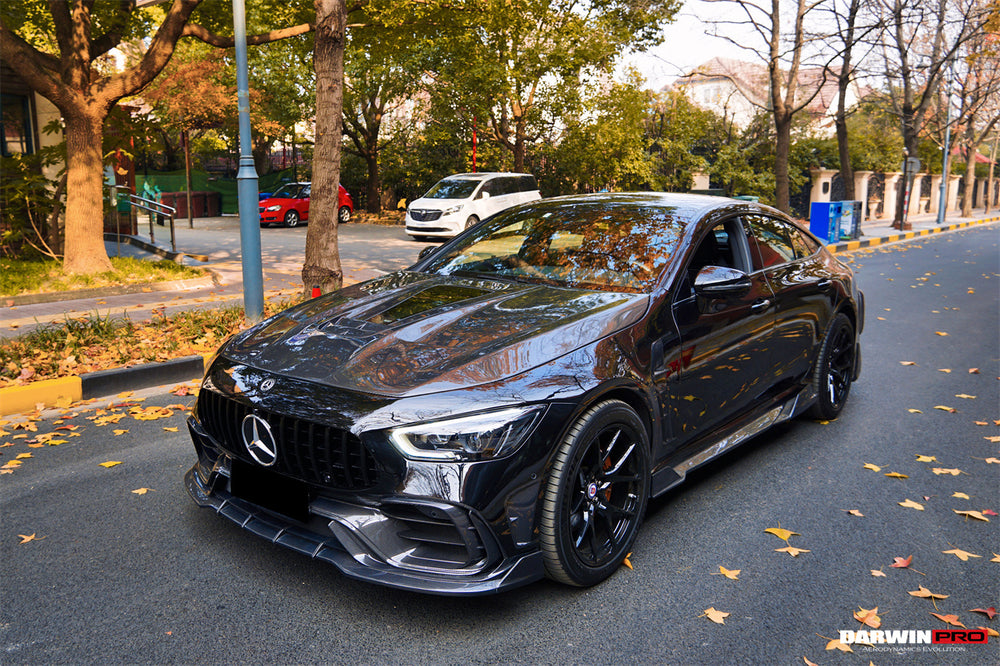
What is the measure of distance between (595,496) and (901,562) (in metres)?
1.45

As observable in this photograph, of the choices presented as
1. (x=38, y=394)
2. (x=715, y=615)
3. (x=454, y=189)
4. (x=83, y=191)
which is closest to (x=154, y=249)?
(x=83, y=191)

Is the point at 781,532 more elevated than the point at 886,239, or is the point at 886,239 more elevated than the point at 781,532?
the point at 886,239

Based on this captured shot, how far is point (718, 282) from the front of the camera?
146 inches

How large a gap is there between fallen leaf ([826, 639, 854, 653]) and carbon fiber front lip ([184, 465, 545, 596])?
1050mm

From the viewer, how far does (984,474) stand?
445 cm

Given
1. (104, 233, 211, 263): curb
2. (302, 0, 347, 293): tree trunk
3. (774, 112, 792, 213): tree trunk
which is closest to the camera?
(302, 0, 347, 293): tree trunk

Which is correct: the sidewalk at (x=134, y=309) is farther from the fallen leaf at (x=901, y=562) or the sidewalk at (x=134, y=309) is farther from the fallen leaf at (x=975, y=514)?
the fallen leaf at (x=975, y=514)

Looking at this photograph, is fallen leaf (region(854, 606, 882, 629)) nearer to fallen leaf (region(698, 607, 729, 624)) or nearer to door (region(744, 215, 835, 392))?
fallen leaf (region(698, 607, 729, 624))

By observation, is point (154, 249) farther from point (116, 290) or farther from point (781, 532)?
point (781, 532)

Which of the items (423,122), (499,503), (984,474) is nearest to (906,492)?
(984,474)

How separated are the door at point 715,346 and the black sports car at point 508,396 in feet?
0.04

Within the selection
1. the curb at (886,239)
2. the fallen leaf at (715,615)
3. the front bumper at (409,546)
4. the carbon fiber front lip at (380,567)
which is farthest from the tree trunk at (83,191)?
the curb at (886,239)

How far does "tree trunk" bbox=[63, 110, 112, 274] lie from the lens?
1110 cm

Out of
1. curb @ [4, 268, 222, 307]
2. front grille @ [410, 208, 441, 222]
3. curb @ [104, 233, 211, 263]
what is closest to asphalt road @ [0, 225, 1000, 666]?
curb @ [4, 268, 222, 307]
